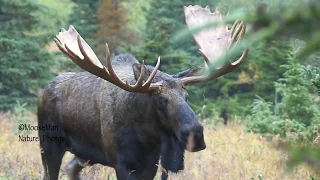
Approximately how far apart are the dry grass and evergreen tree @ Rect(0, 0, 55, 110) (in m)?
6.02

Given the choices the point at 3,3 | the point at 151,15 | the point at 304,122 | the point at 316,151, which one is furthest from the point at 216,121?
the point at 316,151

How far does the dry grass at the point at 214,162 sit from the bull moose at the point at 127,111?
2.20 ft

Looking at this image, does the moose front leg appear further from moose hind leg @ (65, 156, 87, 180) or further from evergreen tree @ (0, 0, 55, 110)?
evergreen tree @ (0, 0, 55, 110)

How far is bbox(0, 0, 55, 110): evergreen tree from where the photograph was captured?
17.0m

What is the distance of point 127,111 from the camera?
253 inches

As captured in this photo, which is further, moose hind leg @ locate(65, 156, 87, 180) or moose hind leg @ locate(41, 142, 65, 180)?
moose hind leg @ locate(41, 142, 65, 180)

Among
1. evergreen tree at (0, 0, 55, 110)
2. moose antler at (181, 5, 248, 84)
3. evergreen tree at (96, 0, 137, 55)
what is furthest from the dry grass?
evergreen tree at (96, 0, 137, 55)

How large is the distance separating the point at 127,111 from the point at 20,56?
11264 mm

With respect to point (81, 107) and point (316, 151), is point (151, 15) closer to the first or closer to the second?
point (81, 107)

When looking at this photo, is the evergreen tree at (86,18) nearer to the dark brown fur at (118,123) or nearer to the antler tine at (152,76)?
the dark brown fur at (118,123)

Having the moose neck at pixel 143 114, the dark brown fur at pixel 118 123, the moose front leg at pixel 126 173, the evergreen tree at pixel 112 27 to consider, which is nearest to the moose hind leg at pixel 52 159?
the dark brown fur at pixel 118 123

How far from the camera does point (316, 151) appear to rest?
1.17m

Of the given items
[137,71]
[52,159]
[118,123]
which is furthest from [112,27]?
[137,71]

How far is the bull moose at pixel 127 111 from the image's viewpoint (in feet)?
19.8
